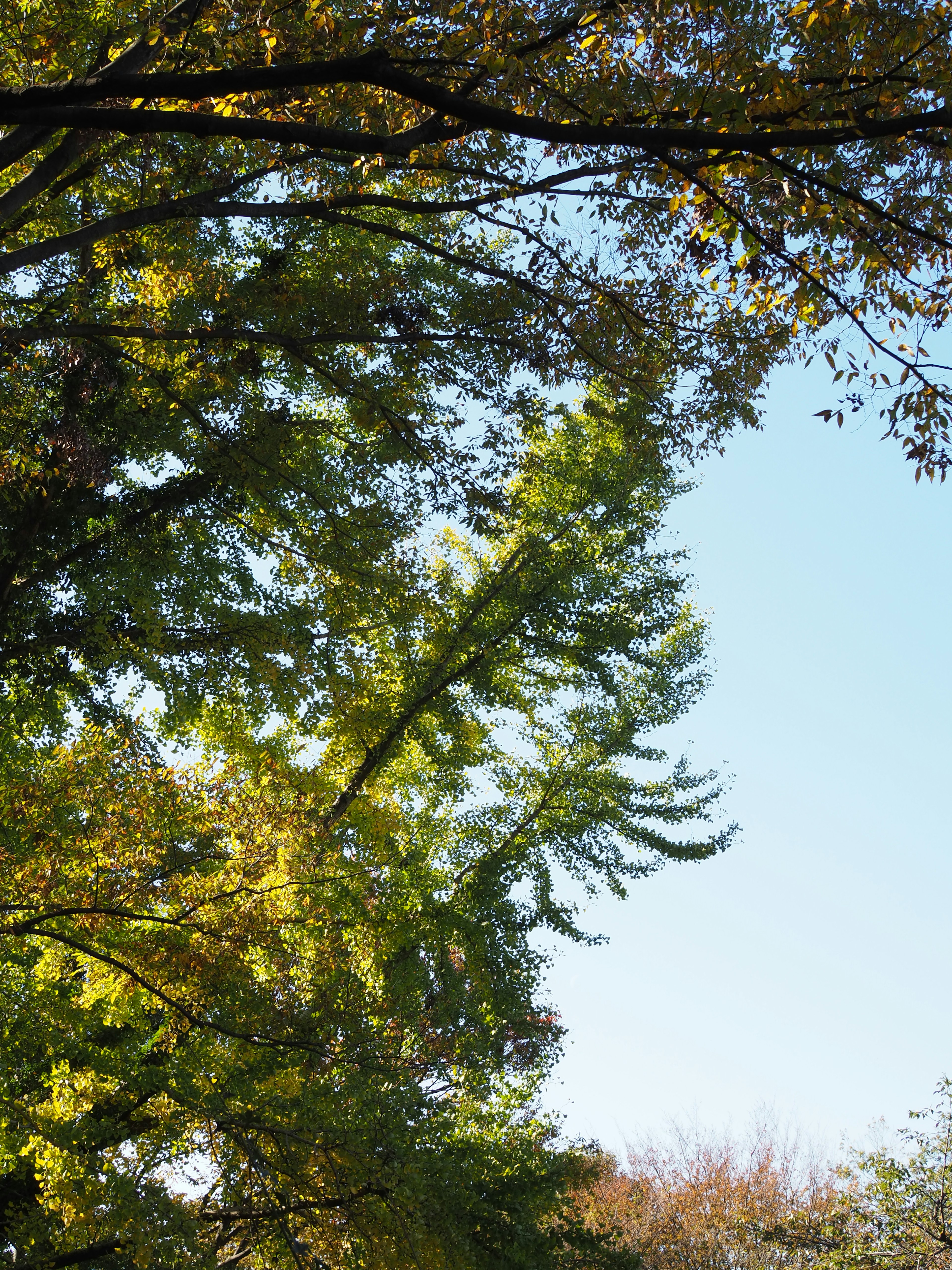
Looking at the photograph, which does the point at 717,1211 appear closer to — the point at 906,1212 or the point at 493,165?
the point at 906,1212

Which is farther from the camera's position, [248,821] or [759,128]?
[248,821]

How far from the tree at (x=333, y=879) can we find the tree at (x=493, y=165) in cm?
126

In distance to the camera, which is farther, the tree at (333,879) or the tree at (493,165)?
the tree at (333,879)

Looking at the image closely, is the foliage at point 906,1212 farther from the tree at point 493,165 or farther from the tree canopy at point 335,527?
the tree at point 493,165

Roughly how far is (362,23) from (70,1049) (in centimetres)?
Answer: 824

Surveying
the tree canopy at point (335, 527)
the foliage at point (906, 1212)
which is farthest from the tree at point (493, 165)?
the foliage at point (906, 1212)

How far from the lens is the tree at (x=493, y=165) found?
4.13m

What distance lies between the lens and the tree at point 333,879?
26.7 feet

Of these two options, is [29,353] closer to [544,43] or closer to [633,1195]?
[544,43]

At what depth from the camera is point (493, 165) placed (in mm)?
6750

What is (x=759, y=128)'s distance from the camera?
411 centimetres

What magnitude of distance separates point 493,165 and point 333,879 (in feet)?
18.8

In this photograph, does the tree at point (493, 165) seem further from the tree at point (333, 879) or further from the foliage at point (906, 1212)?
the foliage at point (906, 1212)

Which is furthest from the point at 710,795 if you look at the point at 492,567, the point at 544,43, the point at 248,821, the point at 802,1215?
the point at 544,43
